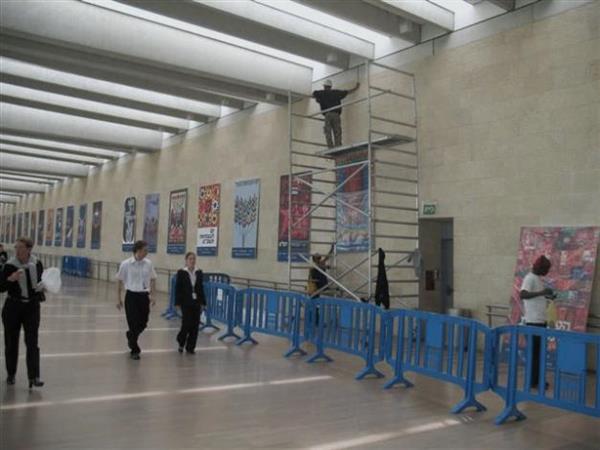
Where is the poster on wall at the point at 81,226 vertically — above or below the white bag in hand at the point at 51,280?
above

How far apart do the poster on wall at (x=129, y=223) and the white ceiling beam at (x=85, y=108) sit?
520 cm

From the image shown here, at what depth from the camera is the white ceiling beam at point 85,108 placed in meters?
14.9

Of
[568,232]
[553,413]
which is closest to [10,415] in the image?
[553,413]

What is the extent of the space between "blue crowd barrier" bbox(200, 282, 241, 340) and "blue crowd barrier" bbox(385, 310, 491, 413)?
382 cm

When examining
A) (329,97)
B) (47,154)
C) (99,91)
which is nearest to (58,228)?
(47,154)

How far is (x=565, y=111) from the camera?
8383 mm

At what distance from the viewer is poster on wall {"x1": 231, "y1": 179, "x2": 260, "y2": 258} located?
15133 millimetres

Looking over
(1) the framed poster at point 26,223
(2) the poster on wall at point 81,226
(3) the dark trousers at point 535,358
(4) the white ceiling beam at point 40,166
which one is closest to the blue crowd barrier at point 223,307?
(3) the dark trousers at point 535,358

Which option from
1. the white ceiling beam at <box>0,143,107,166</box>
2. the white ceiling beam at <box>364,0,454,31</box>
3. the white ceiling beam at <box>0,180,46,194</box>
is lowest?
the white ceiling beam at <box>0,180,46,194</box>

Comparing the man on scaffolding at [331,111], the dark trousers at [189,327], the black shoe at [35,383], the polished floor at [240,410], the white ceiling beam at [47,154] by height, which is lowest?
the polished floor at [240,410]

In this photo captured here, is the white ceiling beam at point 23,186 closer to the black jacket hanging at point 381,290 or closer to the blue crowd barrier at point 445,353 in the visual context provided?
the black jacket hanging at point 381,290

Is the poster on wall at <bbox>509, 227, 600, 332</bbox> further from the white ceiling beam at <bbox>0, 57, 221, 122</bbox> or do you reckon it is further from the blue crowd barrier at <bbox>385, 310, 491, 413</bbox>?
the white ceiling beam at <bbox>0, 57, 221, 122</bbox>

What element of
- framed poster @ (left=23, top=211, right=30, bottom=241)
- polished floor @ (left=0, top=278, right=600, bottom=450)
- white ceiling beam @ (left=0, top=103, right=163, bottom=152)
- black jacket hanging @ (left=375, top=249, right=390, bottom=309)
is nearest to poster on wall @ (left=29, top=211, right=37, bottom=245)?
framed poster @ (left=23, top=211, right=30, bottom=241)

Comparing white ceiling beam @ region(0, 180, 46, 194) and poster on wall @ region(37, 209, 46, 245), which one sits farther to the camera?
poster on wall @ region(37, 209, 46, 245)
